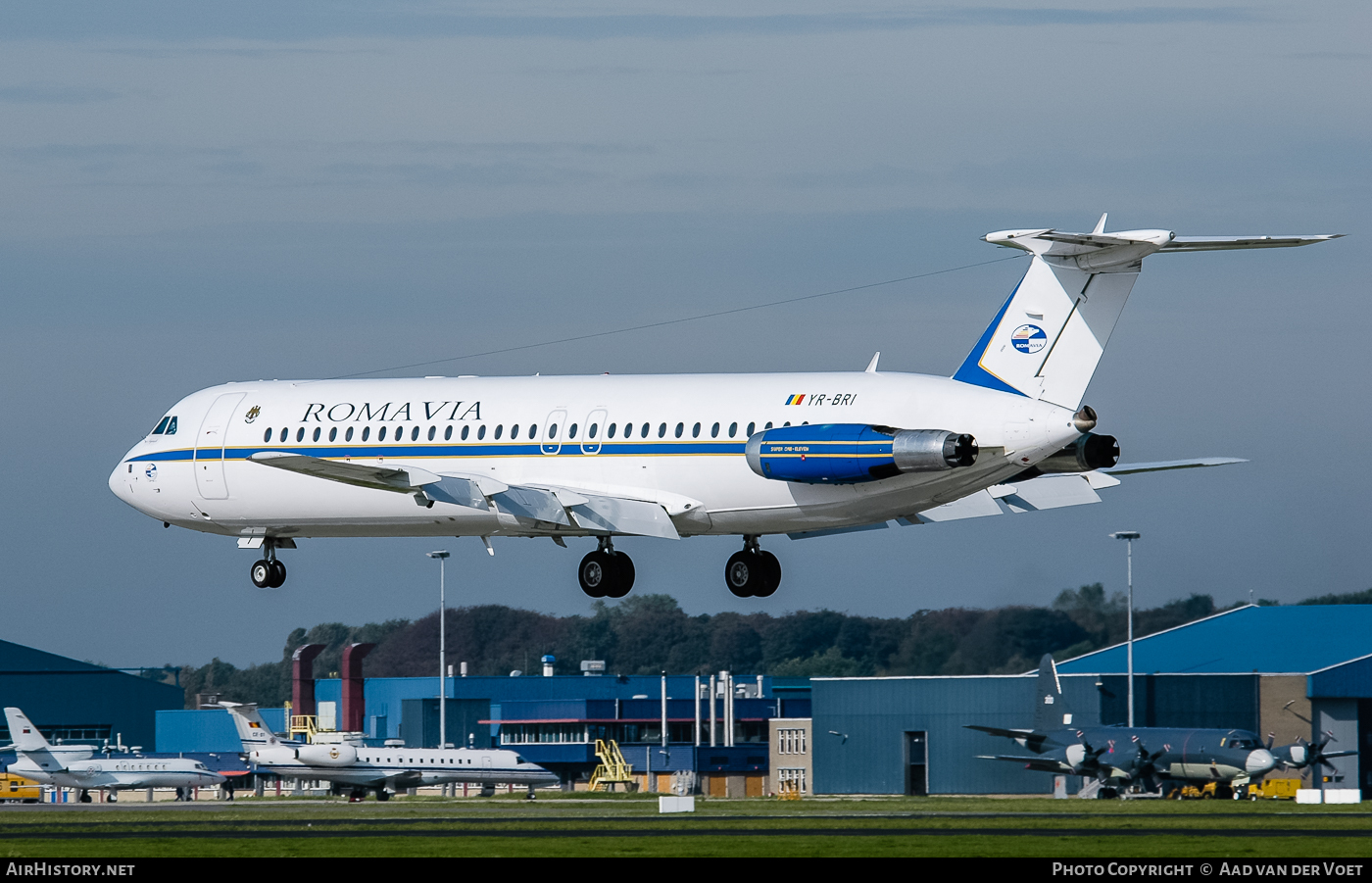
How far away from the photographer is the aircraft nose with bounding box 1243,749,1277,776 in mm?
73875

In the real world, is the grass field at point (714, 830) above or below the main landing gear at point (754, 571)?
below

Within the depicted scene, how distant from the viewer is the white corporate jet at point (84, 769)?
3679 inches

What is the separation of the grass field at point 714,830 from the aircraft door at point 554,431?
817cm

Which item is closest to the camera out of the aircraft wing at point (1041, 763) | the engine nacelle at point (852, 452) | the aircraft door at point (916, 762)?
the engine nacelle at point (852, 452)

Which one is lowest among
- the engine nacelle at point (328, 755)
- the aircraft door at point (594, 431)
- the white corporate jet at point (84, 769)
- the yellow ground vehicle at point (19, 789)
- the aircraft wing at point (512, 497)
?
the yellow ground vehicle at point (19, 789)

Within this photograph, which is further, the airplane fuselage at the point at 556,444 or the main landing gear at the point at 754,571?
the main landing gear at the point at 754,571

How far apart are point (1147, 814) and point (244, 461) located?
30308 mm

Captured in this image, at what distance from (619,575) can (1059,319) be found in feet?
36.9

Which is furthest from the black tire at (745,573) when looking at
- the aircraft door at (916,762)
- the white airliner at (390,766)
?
the white airliner at (390,766)

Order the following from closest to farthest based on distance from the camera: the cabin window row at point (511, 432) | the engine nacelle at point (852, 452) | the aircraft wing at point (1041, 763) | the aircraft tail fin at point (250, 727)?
the engine nacelle at point (852, 452) < the cabin window row at point (511, 432) < the aircraft wing at point (1041, 763) < the aircraft tail fin at point (250, 727)

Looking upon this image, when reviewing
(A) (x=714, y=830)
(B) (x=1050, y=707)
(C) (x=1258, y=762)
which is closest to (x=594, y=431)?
(A) (x=714, y=830)

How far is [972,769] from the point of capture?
3322 inches

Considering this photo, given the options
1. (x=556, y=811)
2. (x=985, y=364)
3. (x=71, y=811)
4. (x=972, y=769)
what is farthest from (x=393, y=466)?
(x=972, y=769)

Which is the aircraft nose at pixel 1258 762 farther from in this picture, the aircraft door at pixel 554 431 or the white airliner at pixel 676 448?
the aircraft door at pixel 554 431
